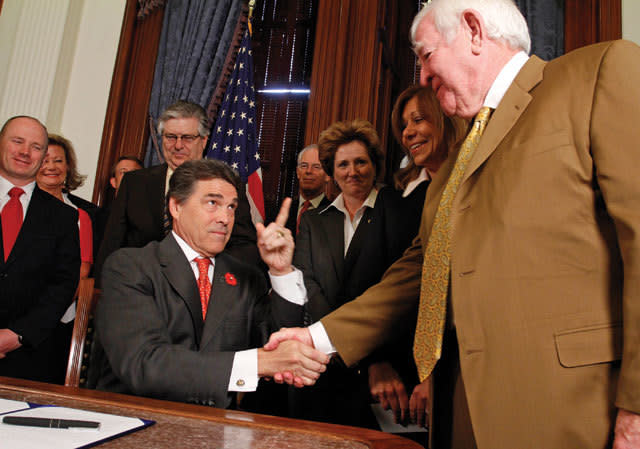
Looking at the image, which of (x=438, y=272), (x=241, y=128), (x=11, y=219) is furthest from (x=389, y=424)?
(x=241, y=128)

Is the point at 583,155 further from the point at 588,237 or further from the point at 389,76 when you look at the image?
the point at 389,76

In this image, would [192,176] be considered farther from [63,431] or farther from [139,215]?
[63,431]

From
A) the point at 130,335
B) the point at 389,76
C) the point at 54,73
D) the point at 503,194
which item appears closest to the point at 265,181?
the point at 389,76

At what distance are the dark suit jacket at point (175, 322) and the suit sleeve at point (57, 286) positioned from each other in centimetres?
92

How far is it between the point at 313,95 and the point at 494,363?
3.60 metres

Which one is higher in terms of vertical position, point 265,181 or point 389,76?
point 389,76

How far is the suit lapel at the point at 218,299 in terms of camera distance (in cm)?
183

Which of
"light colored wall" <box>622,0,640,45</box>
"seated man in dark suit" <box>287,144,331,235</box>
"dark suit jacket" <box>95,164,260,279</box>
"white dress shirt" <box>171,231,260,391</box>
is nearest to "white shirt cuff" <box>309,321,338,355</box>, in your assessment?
"white dress shirt" <box>171,231,260,391</box>

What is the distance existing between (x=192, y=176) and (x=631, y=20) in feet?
10.8

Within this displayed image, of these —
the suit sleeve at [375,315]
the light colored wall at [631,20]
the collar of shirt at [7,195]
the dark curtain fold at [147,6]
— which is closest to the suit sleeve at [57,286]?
the collar of shirt at [7,195]

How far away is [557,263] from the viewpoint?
3.53 feet

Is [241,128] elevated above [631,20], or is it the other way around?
[631,20]

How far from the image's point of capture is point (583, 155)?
3.55ft

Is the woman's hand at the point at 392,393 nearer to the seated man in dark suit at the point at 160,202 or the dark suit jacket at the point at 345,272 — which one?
the dark suit jacket at the point at 345,272
